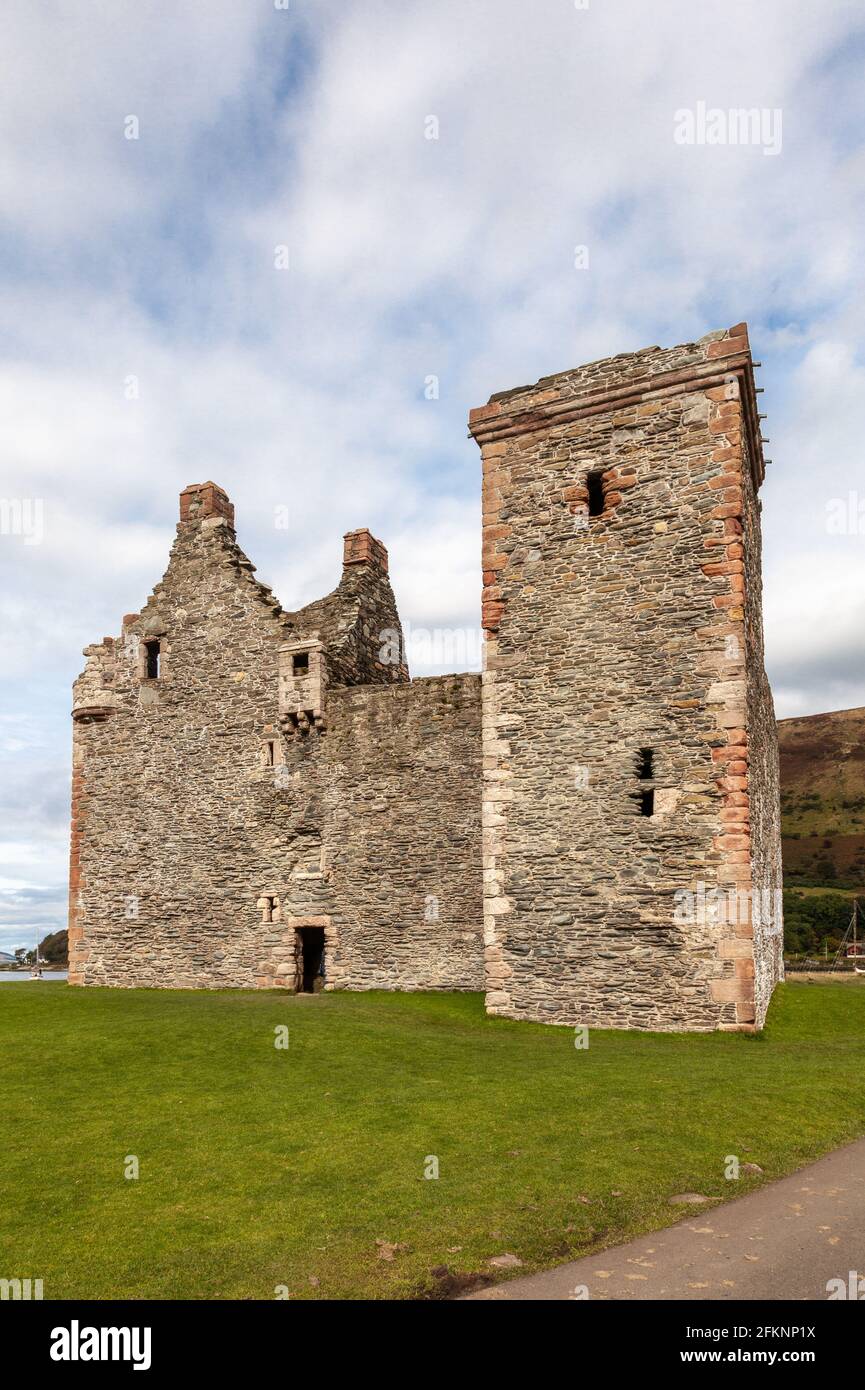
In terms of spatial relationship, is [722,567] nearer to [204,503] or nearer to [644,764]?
[644,764]

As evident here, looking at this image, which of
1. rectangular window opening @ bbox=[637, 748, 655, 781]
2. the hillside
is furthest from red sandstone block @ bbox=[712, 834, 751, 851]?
the hillside

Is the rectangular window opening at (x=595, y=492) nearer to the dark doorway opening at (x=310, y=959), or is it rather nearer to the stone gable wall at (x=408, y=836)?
the stone gable wall at (x=408, y=836)

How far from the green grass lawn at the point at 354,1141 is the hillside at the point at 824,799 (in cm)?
6311

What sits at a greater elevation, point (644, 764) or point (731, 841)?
point (644, 764)

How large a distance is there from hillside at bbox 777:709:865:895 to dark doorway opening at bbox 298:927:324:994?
55.8m

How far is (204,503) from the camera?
25.2 metres

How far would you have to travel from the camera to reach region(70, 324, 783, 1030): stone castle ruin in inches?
622

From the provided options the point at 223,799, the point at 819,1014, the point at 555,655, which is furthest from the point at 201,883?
the point at 819,1014

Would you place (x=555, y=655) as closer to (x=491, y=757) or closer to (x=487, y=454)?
(x=491, y=757)

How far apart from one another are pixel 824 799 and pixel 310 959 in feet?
262

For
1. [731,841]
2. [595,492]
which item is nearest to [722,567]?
[595,492]

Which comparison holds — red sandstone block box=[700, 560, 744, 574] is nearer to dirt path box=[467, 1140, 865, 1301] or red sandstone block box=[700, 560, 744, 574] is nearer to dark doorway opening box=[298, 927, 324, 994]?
dirt path box=[467, 1140, 865, 1301]

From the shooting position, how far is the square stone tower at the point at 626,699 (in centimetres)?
1546
